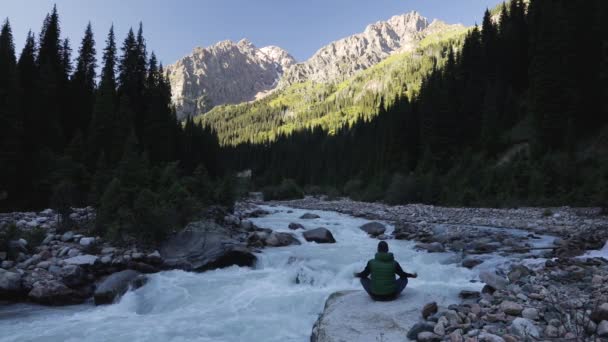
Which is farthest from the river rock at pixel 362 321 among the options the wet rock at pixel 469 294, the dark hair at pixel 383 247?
the wet rock at pixel 469 294

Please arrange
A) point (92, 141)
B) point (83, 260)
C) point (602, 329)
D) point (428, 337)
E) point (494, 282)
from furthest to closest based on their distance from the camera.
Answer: point (92, 141), point (83, 260), point (494, 282), point (428, 337), point (602, 329)

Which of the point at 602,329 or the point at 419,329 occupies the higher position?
the point at 602,329

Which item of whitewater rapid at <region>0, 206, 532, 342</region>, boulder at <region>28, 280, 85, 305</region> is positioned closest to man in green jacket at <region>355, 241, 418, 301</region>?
whitewater rapid at <region>0, 206, 532, 342</region>

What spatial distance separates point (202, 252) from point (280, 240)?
15.0 feet

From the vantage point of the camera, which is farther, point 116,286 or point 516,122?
point 516,122

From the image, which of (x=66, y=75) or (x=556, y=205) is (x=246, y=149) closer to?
(x=66, y=75)

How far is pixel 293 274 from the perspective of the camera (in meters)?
12.0

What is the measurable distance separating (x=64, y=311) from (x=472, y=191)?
30.6m

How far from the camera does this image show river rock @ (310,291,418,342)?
585cm

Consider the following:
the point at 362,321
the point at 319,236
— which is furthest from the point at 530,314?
the point at 319,236

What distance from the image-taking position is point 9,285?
9883 mm

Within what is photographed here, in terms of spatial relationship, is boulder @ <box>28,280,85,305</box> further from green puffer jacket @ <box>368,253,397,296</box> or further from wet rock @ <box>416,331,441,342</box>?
wet rock @ <box>416,331,441,342</box>

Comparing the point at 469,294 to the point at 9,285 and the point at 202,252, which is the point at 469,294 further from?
the point at 9,285

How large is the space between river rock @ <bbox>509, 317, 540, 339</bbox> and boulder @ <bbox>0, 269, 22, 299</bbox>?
12199 mm
